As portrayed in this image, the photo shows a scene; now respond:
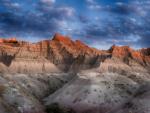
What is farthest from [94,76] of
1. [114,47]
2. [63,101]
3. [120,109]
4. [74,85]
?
[114,47]

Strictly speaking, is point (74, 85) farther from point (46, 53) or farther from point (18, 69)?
point (46, 53)

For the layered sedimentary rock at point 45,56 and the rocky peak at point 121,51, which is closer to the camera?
the layered sedimentary rock at point 45,56

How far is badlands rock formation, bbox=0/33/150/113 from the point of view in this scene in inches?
2970

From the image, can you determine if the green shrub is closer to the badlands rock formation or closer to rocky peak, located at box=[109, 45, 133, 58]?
the badlands rock formation

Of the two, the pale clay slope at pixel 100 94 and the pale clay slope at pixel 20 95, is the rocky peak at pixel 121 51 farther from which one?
the pale clay slope at pixel 100 94

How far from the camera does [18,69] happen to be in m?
160

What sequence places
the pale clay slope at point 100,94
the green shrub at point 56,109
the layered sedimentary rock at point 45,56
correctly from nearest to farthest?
the pale clay slope at point 100,94 < the green shrub at point 56,109 < the layered sedimentary rock at point 45,56

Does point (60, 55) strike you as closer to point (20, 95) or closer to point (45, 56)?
point (45, 56)

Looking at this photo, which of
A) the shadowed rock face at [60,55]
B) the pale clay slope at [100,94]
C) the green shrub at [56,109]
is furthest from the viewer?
the shadowed rock face at [60,55]

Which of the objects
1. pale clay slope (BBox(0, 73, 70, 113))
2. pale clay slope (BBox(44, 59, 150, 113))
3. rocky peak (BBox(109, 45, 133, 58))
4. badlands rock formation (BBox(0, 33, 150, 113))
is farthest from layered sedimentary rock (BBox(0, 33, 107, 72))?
pale clay slope (BBox(44, 59, 150, 113))

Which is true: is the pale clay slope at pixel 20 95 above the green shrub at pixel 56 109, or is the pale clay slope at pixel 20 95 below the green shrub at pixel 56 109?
above

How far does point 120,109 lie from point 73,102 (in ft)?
63.7

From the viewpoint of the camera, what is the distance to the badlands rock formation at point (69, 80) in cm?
7544

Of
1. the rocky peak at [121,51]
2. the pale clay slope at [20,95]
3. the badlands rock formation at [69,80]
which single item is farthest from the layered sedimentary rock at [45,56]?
the pale clay slope at [20,95]
